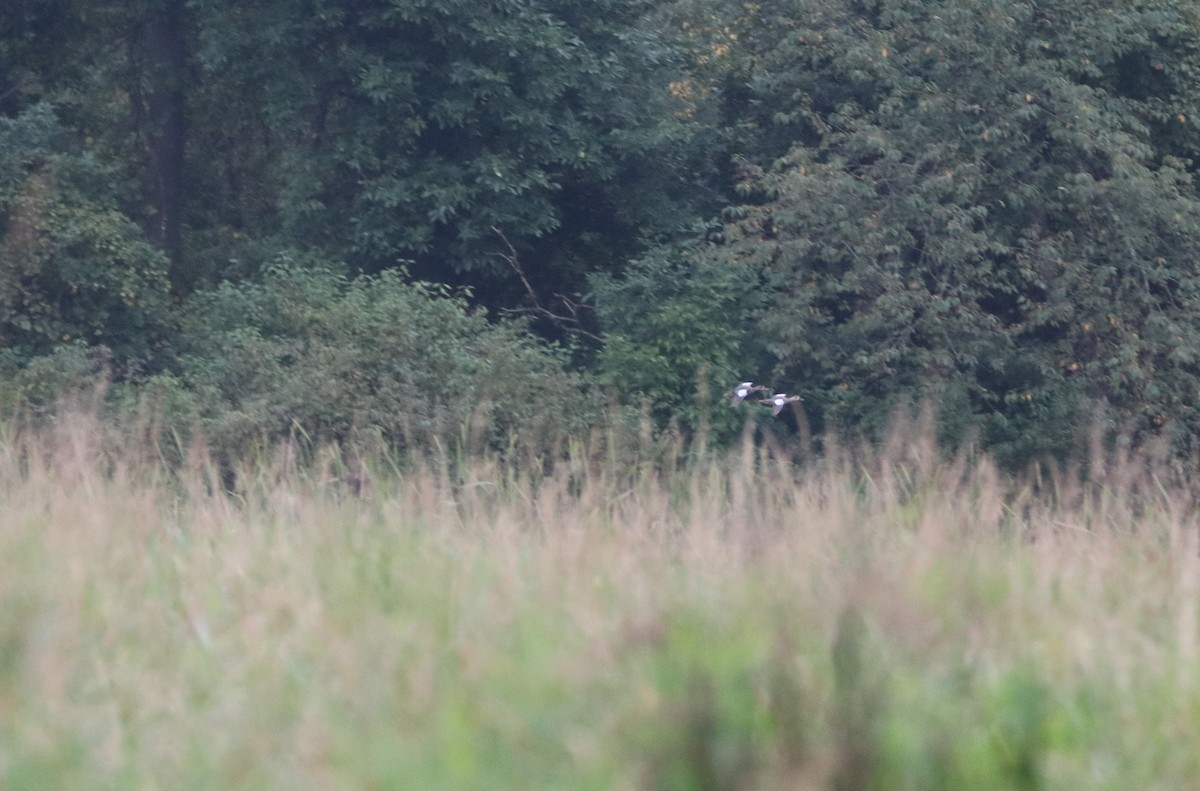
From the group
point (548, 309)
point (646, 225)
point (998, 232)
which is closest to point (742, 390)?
point (998, 232)

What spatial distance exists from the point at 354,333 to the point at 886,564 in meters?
9.36

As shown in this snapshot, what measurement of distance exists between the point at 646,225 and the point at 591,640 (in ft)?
43.3

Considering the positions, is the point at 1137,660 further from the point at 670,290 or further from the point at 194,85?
the point at 194,85

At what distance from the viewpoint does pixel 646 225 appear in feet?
52.8

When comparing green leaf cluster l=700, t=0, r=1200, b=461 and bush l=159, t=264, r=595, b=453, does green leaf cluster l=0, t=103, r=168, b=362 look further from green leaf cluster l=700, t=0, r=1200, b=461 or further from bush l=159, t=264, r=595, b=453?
green leaf cluster l=700, t=0, r=1200, b=461

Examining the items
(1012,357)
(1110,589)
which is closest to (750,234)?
(1012,357)

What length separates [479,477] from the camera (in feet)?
19.3

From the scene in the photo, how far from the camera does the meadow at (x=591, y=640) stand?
2.61 m

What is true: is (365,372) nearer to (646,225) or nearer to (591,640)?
(646,225)

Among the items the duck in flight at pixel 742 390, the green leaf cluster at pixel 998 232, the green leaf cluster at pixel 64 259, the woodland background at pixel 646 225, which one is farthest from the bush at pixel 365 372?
the green leaf cluster at pixel 998 232

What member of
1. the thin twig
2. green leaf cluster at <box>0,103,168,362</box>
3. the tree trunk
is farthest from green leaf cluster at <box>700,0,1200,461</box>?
the tree trunk

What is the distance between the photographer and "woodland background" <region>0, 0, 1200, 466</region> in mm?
12352

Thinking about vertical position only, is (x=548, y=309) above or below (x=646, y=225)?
below

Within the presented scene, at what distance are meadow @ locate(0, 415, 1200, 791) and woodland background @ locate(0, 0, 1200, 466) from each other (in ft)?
19.9
